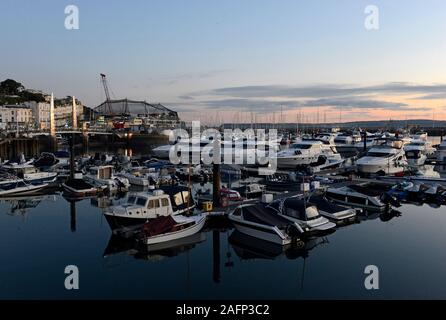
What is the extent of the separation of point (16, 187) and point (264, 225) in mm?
17886

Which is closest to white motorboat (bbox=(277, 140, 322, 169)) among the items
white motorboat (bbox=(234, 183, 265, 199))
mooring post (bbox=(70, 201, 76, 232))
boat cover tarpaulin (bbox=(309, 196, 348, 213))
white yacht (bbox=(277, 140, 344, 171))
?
white yacht (bbox=(277, 140, 344, 171))

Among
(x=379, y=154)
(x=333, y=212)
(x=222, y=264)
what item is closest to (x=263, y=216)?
(x=222, y=264)

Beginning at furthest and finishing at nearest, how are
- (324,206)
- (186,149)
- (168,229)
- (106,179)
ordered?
(186,149)
(106,179)
(324,206)
(168,229)

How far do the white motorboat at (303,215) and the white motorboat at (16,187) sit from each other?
17.4m

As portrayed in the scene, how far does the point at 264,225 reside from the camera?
1630 centimetres

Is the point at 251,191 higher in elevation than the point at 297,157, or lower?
lower

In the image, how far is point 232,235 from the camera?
58.2ft

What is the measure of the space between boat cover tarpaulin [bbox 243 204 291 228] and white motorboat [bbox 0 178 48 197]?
16391mm

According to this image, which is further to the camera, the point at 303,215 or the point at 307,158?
the point at 307,158

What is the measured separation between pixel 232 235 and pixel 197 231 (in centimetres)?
156

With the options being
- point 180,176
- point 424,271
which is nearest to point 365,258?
point 424,271

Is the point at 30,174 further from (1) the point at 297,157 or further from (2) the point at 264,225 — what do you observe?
(1) the point at 297,157

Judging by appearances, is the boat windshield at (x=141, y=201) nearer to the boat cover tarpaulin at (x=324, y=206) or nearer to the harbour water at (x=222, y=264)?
the harbour water at (x=222, y=264)
